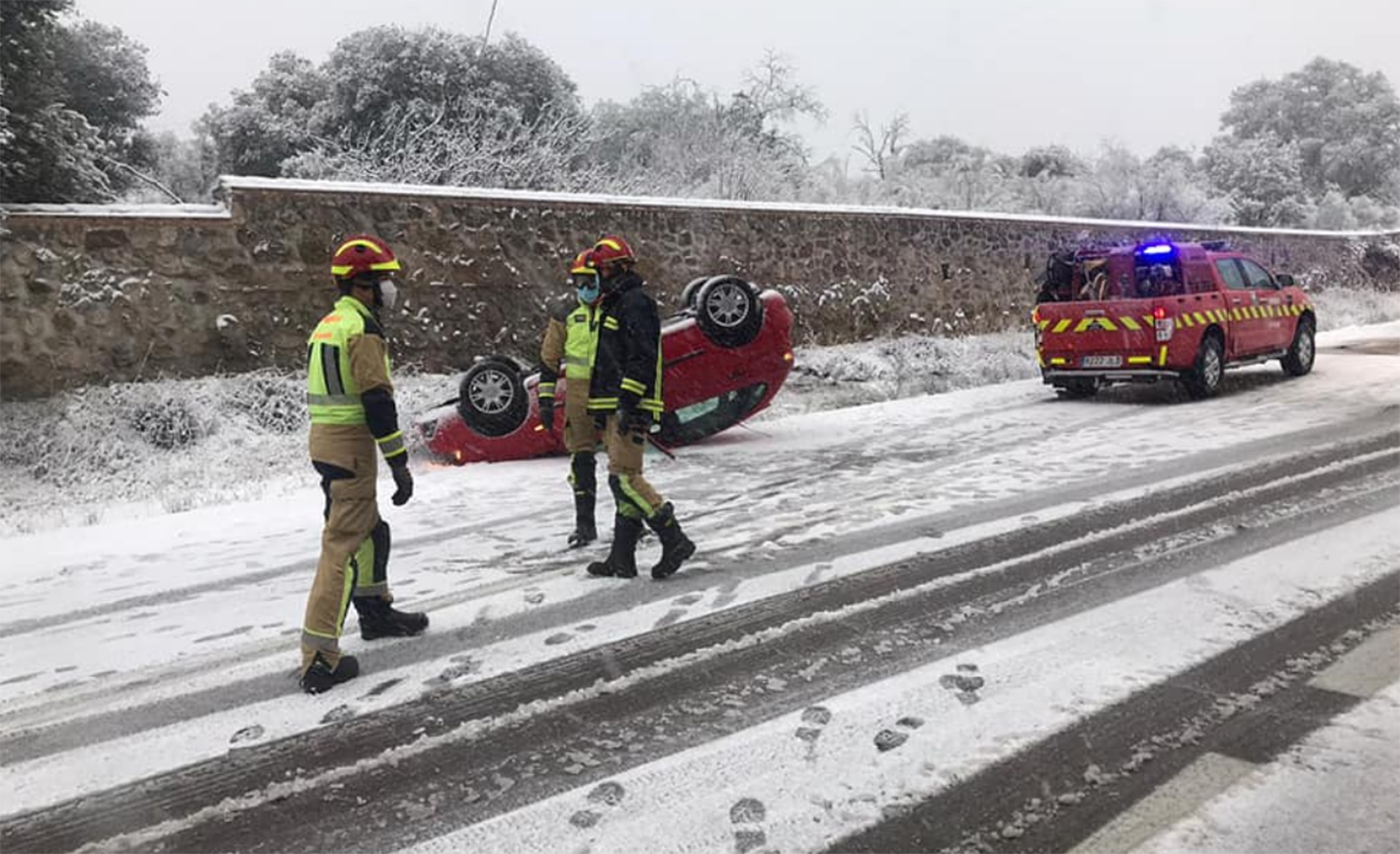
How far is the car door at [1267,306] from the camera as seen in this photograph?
12.7 m

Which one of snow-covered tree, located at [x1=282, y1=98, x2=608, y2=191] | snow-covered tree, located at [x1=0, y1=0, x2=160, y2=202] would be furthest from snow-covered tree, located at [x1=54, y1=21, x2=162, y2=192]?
snow-covered tree, located at [x1=0, y1=0, x2=160, y2=202]

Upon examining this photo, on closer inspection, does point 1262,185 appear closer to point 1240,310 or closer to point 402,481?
point 1240,310

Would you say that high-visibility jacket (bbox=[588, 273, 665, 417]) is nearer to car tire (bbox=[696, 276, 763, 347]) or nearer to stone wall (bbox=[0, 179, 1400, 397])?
car tire (bbox=[696, 276, 763, 347])

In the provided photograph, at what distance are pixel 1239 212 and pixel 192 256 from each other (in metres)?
39.4

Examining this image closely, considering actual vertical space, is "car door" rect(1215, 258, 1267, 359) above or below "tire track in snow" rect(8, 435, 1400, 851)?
above

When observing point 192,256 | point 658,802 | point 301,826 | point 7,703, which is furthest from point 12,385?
Result: point 658,802

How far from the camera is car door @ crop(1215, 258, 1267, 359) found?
39.7 feet

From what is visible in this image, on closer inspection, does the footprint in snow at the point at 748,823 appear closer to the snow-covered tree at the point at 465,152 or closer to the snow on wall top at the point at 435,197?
the snow on wall top at the point at 435,197

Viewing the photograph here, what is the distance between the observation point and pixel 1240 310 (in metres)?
12.2

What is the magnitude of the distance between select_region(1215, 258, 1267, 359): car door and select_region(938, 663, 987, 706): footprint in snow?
10030mm

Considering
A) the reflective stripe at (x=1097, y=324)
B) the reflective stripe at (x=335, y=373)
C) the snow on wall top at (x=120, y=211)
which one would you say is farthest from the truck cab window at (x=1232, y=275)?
the snow on wall top at (x=120, y=211)

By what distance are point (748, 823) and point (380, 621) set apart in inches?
96.6

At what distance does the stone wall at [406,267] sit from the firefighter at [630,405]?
7.44 metres

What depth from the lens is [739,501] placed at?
7.52 m
